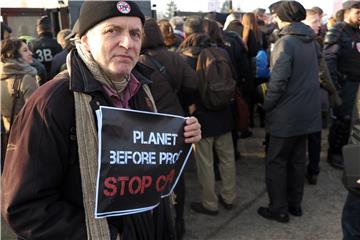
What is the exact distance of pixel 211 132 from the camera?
12.7 feet

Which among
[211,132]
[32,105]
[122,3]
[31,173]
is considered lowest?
[211,132]

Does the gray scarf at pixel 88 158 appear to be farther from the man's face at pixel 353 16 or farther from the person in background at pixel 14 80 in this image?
the man's face at pixel 353 16

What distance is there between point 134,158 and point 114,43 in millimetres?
452

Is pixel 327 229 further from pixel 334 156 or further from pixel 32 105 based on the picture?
pixel 32 105

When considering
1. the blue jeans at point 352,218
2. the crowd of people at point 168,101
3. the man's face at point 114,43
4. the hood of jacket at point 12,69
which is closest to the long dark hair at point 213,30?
the crowd of people at point 168,101

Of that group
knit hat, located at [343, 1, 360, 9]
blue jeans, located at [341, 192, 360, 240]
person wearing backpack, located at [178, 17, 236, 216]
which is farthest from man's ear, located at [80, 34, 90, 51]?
knit hat, located at [343, 1, 360, 9]

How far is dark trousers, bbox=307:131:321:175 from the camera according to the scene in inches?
175

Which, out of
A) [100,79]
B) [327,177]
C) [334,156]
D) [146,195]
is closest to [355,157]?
[146,195]

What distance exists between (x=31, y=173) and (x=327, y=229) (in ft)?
10.0

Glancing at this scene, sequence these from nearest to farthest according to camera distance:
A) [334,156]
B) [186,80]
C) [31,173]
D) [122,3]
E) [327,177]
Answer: [31,173] → [122,3] → [186,80] → [327,177] → [334,156]

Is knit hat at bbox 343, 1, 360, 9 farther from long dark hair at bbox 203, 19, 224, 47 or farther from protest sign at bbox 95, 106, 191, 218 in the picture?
protest sign at bbox 95, 106, 191, 218

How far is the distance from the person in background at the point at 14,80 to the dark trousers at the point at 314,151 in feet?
9.49

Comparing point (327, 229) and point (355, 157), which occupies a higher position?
point (355, 157)

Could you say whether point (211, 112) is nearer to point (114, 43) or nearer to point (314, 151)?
point (314, 151)
